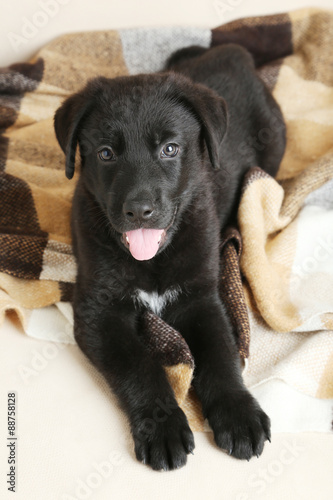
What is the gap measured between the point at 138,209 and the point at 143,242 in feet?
0.70

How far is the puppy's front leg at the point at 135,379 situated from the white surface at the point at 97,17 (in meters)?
2.03

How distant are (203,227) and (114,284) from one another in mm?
421

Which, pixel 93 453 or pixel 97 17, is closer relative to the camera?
pixel 93 453

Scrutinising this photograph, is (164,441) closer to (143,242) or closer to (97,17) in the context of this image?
(143,242)

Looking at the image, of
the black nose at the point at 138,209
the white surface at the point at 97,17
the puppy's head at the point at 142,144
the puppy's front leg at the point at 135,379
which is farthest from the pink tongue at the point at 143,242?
the white surface at the point at 97,17

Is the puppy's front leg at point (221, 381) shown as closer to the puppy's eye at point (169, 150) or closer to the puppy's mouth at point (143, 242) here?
the puppy's mouth at point (143, 242)

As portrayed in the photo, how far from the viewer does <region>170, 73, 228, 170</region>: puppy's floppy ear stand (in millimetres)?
2055

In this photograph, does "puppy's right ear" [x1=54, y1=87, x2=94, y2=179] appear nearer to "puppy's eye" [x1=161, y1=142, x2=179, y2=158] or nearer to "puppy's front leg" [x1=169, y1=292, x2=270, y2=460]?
"puppy's eye" [x1=161, y1=142, x2=179, y2=158]

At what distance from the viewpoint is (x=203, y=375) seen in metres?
1.99

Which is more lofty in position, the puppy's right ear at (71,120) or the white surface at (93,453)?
the puppy's right ear at (71,120)

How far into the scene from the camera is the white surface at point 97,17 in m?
3.43

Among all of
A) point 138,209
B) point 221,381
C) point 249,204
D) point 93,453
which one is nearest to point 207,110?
point 138,209

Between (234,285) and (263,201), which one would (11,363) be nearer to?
(234,285)

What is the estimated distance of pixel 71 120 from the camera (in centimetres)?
206
